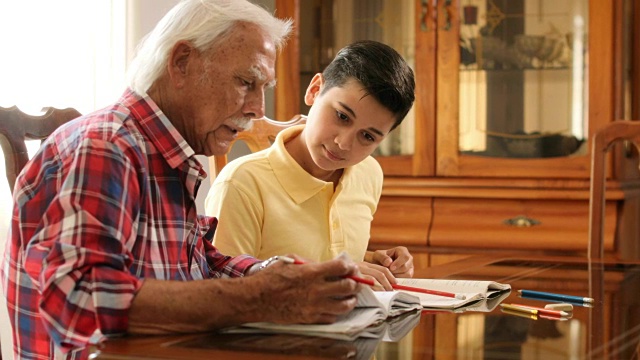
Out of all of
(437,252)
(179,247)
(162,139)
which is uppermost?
(162,139)

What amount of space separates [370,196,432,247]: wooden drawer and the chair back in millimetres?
990

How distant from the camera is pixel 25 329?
1.11 metres

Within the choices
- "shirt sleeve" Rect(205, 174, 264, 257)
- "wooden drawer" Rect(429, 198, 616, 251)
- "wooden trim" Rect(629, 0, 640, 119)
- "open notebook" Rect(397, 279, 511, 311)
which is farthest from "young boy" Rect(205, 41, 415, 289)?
"wooden trim" Rect(629, 0, 640, 119)

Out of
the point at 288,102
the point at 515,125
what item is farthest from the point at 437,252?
the point at 288,102

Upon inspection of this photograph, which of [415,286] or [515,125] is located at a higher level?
[515,125]

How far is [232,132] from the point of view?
4.25 ft

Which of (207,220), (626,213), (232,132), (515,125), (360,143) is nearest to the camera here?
(232,132)

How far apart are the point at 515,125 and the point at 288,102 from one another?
826 mm

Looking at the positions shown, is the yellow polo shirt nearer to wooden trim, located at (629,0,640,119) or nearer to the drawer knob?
the drawer knob

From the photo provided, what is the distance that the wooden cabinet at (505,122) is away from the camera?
309cm

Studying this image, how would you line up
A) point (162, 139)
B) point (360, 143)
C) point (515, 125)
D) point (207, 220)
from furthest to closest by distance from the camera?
1. point (515, 125)
2. point (360, 143)
3. point (207, 220)
4. point (162, 139)

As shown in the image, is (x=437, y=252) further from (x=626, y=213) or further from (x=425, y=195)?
(x=626, y=213)

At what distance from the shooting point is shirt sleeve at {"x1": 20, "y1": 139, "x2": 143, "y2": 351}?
0.95 m

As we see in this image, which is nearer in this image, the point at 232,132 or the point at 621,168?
the point at 232,132
